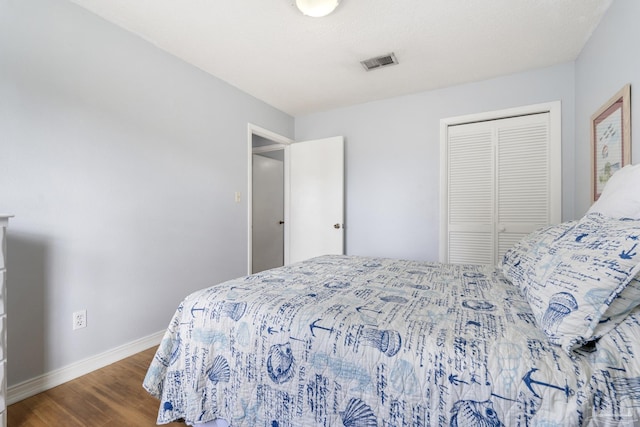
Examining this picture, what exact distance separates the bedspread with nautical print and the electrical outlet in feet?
3.35

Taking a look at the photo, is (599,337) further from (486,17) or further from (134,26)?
(134,26)

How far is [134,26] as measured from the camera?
2.09 m

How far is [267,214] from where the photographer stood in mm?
4391

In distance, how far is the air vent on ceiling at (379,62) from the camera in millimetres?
2498

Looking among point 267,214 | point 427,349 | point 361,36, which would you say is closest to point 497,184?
point 361,36

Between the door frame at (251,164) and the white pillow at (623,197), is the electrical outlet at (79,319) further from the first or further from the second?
the white pillow at (623,197)

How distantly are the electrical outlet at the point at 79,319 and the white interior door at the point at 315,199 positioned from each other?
2288 mm

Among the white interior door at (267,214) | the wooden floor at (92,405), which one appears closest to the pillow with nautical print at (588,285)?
the wooden floor at (92,405)

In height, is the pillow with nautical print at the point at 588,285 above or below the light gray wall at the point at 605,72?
below

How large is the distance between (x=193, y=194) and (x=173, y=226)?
13.6 inches

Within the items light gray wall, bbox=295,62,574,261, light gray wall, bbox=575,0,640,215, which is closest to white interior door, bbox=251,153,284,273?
light gray wall, bbox=295,62,574,261

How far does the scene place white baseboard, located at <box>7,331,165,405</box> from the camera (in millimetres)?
1606

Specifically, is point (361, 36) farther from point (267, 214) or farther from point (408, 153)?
point (267, 214)

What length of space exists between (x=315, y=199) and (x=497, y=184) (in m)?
2.03
